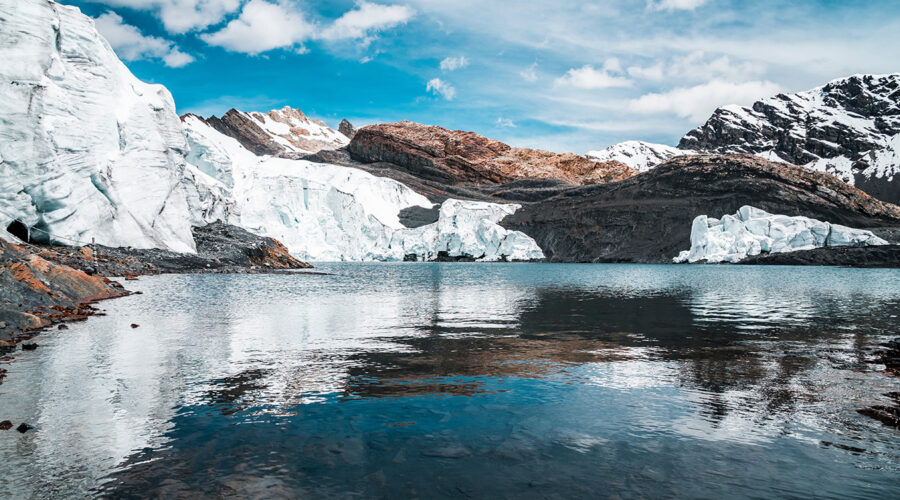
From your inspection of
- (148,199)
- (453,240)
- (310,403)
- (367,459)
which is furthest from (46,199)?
(453,240)

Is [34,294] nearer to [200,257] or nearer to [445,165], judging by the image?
[200,257]

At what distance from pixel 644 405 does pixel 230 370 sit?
805 cm

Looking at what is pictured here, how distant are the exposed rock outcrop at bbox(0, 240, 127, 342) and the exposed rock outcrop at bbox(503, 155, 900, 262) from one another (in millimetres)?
97882

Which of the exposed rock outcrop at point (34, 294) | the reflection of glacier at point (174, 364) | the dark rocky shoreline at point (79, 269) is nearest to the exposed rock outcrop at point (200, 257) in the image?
the dark rocky shoreline at point (79, 269)

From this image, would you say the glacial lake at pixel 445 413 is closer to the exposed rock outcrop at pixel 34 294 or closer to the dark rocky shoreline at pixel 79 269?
the exposed rock outcrop at pixel 34 294

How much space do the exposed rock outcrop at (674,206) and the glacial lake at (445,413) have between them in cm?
9497

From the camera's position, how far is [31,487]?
551 cm

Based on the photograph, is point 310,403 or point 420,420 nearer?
point 420,420

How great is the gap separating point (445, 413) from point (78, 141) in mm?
43858

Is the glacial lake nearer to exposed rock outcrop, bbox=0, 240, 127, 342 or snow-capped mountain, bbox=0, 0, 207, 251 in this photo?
exposed rock outcrop, bbox=0, 240, 127, 342

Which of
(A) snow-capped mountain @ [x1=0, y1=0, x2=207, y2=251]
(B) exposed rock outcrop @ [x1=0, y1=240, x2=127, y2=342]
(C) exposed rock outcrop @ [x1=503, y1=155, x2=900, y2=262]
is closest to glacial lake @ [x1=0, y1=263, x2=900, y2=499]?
(B) exposed rock outcrop @ [x1=0, y1=240, x2=127, y2=342]

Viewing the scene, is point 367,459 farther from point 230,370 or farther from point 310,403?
point 230,370

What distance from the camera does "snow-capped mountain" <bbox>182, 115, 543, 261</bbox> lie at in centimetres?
9956

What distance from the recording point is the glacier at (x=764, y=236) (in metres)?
88.9
